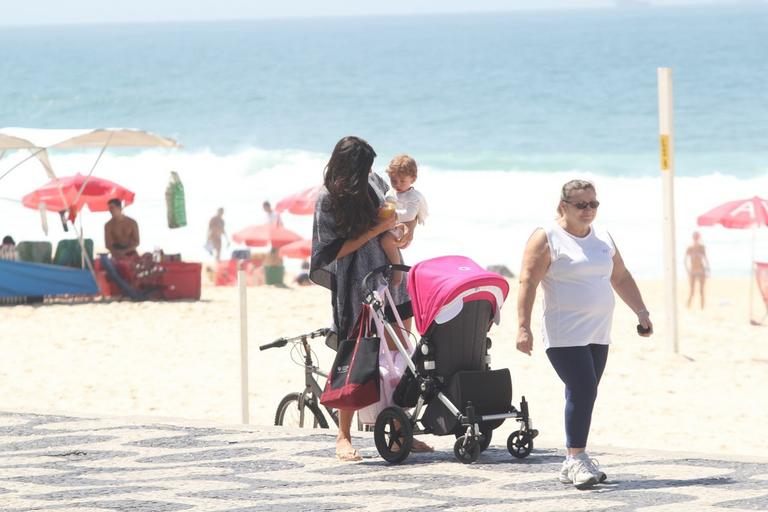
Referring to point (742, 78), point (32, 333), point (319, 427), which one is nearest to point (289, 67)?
point (742, 78)

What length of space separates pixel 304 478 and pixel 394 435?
19.4 inches

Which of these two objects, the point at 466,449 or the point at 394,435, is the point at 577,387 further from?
the point at 394,435

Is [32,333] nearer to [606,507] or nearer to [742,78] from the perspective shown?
[606,507]

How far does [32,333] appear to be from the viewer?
14.7 m

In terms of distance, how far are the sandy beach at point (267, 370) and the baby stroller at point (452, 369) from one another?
765mm

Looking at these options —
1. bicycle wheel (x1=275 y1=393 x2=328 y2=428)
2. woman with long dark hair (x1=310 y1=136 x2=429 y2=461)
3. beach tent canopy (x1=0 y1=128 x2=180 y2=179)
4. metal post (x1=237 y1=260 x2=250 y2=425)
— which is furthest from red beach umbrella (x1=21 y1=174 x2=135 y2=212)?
woman with long dark hair (x1=310 y1=136 x2=429 y2=461)

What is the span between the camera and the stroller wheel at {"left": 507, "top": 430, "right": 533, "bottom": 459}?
21.7 ft

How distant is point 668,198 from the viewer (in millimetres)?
13383

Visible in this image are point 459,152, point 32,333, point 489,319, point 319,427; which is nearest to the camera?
point 489,319

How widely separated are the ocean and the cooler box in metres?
3.97

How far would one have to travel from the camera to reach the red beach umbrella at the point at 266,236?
69.5 feet

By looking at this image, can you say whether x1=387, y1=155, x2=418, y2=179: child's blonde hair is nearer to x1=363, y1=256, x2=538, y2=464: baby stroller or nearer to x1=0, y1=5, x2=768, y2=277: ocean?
x1=363, y1=256, x2=538, y2=464: baby stroller

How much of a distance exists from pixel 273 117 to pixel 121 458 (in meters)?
56.9

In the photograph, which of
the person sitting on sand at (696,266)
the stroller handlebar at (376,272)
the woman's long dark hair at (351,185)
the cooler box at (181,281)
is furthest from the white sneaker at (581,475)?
the person sitting on sand at (696,266)
